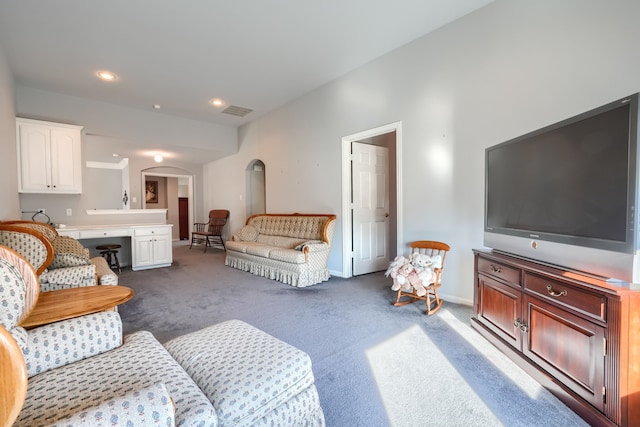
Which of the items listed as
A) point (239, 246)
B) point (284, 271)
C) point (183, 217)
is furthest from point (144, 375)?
point (183, 217)

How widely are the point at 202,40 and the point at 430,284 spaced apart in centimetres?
362

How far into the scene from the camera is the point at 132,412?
732mm

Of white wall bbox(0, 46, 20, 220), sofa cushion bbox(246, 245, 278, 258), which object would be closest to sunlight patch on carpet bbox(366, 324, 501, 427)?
sofa cushion bbox(246, 245, 278, 258)

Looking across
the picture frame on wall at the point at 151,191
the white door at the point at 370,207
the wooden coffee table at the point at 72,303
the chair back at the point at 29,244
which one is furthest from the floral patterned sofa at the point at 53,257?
the picture frame on wall at the point at 151,191

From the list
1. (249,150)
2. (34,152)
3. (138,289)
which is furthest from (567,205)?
(34,152)

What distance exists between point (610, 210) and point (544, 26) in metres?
1.92

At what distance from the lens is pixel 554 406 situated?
151cm

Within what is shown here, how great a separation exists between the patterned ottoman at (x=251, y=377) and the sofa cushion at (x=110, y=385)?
0.25 feet

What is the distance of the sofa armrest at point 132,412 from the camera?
69cm

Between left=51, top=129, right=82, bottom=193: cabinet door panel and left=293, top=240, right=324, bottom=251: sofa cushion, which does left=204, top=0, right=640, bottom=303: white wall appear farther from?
left=51, top=129, right=82, bottom=193: cabinet door panel

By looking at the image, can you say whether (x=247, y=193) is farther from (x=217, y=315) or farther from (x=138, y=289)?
(x=217, y=315)

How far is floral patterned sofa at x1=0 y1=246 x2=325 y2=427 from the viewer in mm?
834

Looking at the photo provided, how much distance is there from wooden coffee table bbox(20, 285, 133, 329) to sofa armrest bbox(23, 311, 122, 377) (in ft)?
0.72

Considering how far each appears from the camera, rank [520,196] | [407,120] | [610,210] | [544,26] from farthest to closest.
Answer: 1. [407,120]
2. [544,26]
3. [520,196]
4. [610,210]
